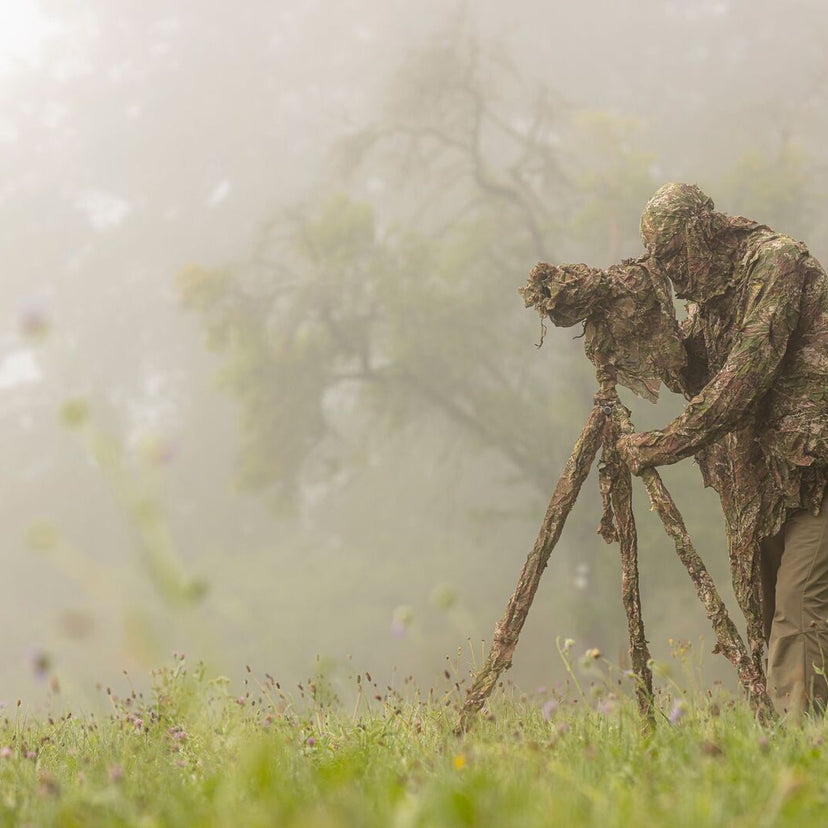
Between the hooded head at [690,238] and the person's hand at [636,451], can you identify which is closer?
the person's hand at [636,451]

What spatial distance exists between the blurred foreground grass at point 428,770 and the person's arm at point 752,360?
109 cm

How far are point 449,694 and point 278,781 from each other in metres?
1.73

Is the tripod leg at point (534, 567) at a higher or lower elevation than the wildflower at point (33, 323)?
lower

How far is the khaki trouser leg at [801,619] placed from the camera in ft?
11.8

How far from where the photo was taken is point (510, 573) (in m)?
28.6

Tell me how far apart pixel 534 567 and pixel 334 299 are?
13780 millimetres

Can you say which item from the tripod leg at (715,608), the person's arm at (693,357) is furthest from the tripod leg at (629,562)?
the person's arm at (693,357)

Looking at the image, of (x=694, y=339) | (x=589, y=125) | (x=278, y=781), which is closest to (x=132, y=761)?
(x=278, y=781)

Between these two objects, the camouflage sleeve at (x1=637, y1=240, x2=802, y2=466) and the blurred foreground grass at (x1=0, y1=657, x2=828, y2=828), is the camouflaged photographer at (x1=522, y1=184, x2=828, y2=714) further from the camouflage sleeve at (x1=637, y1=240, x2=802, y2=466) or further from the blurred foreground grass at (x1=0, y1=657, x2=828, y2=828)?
the blurred foreground grass at (x1=0, y1=657, x2=828, y2=828)

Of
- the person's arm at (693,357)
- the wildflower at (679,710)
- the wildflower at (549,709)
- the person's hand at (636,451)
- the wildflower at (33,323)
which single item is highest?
the person's arm at (693,357)

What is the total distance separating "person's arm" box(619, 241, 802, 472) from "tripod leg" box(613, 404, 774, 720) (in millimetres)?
222

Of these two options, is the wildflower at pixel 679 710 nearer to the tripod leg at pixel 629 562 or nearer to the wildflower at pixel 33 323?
the tripod leg at pixel 629 562

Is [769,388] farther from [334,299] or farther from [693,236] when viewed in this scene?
[334,299]

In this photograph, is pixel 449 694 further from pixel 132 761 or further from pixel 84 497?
pixel 84 497
